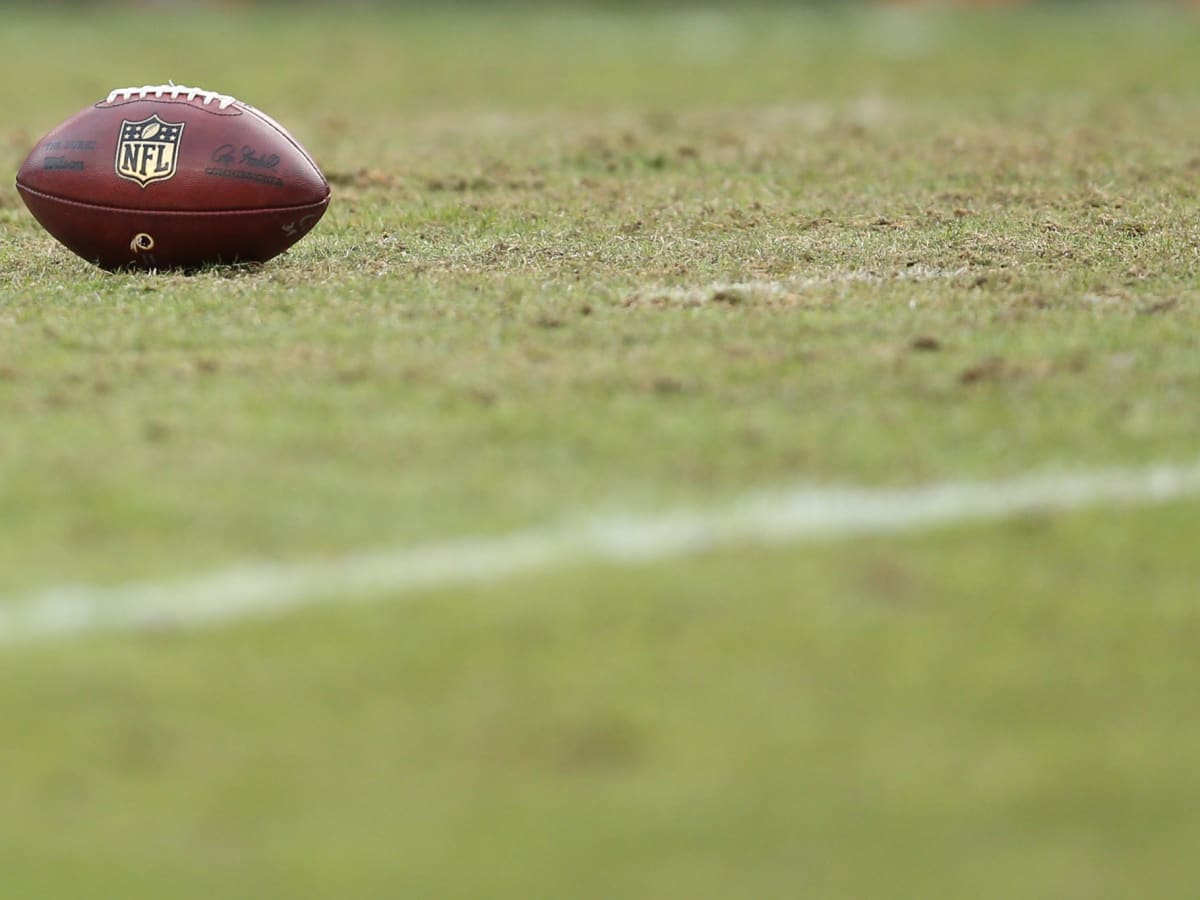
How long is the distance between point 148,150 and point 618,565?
3497 millimetres

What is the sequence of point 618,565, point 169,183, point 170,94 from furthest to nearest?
1. point 170,94
2. point 169,183
3. point 618,565

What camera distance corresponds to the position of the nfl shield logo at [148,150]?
23.7ft

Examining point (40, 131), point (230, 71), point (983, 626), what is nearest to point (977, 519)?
point (983, 626)

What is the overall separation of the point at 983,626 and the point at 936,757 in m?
0.59

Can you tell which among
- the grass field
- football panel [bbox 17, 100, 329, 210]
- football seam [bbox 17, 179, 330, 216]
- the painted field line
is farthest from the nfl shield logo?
the painted field line

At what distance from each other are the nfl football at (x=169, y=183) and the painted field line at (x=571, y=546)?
10.2ft

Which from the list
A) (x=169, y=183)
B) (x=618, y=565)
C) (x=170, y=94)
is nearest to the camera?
(x=618, y=565)

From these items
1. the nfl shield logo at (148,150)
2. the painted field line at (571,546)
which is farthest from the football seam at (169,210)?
→ the painted field line at (571,546)

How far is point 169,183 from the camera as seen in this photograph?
23.7 feet

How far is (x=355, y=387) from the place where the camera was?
19.1 ft

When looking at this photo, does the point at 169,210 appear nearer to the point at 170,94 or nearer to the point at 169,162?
the point at 169,162

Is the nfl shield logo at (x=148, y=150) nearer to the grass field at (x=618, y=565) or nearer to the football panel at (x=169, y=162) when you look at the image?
the football panel at (x=169, y=162)

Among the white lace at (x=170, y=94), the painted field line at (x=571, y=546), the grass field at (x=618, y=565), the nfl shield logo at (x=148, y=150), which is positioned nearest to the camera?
the grass field at (x=618, y=565)
